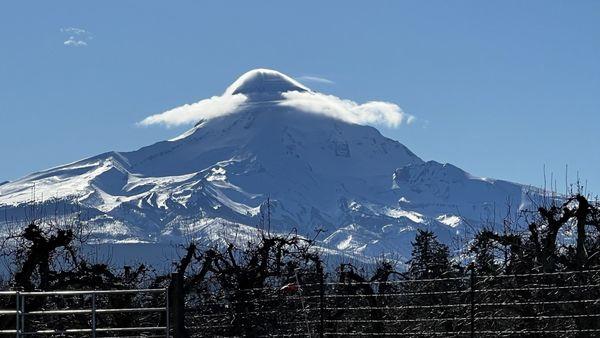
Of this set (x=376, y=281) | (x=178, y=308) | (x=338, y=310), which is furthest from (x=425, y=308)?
(x=178, y=308)

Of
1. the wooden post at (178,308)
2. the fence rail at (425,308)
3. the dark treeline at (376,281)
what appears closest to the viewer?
the wooden post at (178,308)

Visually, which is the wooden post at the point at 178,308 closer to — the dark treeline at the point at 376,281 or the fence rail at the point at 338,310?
the fence rail at the point at 338,310

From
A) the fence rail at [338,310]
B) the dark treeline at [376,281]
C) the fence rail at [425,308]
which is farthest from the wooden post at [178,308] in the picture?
the dark treeline at [376,281]

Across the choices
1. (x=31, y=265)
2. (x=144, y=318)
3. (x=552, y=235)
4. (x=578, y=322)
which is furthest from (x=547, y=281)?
(x=31, y=265)

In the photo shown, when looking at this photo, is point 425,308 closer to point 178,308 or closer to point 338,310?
point 338,310

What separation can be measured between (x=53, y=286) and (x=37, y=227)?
201 centimetres

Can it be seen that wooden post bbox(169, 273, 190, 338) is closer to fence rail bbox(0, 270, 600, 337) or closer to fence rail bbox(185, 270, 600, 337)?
fence rail bbox(0, 270, 600, 337)

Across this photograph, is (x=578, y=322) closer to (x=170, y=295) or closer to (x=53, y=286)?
(x=170, y=295)

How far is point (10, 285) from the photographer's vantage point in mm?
28797

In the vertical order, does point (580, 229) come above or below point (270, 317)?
above

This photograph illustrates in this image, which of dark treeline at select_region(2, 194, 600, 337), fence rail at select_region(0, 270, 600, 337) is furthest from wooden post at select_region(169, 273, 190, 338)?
dark treeline at select_region(2, 194, 600, 337)

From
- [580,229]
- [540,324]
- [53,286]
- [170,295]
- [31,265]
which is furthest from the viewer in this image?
[53,286]

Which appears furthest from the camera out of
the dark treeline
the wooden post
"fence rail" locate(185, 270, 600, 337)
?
the dark treeline

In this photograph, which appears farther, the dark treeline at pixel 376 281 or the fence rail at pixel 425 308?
the dark treeline at pixel 376 281
